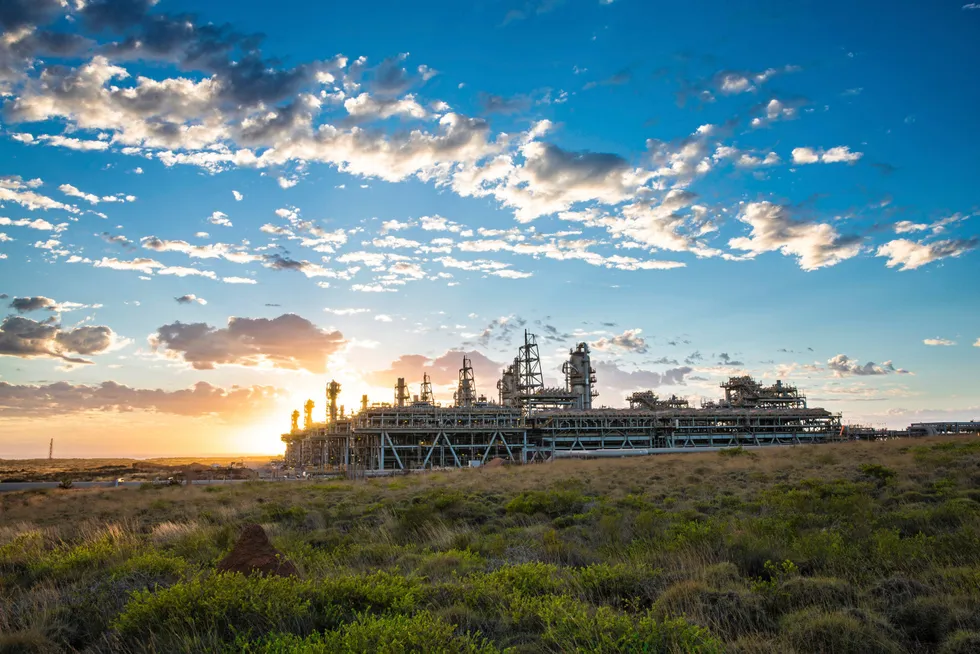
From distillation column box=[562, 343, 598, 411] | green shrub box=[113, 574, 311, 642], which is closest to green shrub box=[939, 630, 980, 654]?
green shrub box=[113, 574, 311, 642]

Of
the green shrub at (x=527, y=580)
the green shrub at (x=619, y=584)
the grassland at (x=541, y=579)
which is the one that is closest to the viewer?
the grassland at (x=541, y=579)

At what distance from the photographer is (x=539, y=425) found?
86.2 meters

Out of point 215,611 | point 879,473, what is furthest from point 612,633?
point 879,473

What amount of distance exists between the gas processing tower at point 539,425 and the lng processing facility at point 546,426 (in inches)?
7.0

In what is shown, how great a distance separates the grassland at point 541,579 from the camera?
748 cm

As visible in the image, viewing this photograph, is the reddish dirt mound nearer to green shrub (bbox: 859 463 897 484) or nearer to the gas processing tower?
green shrub (bbox: 859 463 897 484)

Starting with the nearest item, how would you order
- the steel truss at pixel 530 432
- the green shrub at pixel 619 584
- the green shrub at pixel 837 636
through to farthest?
the green shrub at pixel 837 636
the green shrub at pixel 619 584
the steel truss at pixel 530 432

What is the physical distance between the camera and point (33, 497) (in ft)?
108

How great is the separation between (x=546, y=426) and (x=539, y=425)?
1398mm

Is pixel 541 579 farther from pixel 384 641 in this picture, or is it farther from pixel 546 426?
pixel 546 426

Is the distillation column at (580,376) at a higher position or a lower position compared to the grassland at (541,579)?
higher

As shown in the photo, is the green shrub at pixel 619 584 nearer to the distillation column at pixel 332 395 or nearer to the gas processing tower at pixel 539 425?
the gas processing tower at pixel 539 425

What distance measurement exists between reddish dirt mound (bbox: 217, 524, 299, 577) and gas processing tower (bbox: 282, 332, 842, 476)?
5732 centimetres

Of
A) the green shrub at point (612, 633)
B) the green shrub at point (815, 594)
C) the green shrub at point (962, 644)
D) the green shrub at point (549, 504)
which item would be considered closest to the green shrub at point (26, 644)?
the green shrub at point (612, 633)
